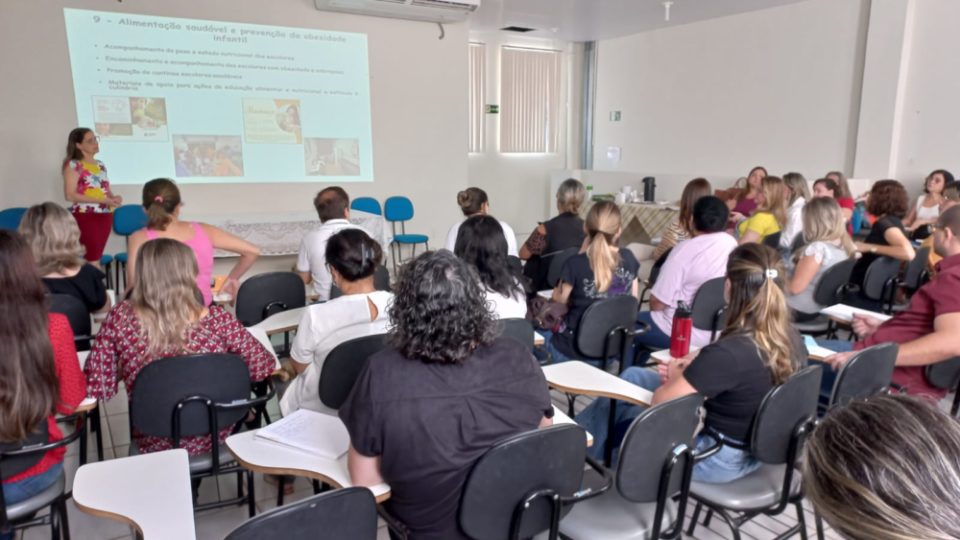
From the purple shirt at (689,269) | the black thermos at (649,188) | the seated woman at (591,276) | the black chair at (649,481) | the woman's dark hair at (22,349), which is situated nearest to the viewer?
the black chair at (649,481)

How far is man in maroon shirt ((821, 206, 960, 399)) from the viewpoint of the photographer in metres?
2.20

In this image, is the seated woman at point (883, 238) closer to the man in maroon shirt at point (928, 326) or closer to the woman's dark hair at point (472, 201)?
the man in maroon shirt at point (928, 326)

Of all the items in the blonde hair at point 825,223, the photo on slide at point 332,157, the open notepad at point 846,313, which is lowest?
the open notepad at point 846,313

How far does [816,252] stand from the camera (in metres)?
3.47

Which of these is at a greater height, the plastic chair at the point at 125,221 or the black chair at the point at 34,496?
the plastic chair at the point at 125,221

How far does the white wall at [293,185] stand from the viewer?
4.92m

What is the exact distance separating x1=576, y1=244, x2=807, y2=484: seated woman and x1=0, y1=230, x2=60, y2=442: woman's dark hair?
1.79 metres

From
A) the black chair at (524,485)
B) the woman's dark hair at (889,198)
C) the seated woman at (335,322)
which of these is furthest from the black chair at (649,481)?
the woman's dark hair at (889,198)

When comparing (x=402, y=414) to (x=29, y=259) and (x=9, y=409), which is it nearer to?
(x=9, y=409)

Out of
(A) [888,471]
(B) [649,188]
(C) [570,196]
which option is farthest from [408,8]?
(A) [888,471]

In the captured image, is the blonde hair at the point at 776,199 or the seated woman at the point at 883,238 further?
the blonde hair at the point at 776,199

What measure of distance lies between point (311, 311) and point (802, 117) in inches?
257

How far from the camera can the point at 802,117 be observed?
6.82 meters

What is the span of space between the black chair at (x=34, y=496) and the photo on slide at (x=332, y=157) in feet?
14.8
